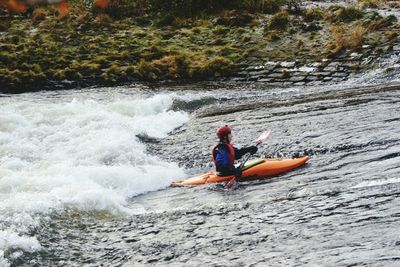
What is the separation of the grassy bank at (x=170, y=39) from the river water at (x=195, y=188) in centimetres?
332

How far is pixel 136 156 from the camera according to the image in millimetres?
12500

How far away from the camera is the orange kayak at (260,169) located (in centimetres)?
1035

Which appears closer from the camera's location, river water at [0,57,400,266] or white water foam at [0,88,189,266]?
river water at [0,57,400,266]

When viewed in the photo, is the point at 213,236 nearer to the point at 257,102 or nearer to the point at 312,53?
the point at 257,102

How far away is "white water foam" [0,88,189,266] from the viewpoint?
895 cm

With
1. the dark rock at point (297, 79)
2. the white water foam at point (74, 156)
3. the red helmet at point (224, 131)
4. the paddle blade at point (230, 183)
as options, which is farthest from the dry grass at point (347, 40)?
the paddle blade at point (230, 183)

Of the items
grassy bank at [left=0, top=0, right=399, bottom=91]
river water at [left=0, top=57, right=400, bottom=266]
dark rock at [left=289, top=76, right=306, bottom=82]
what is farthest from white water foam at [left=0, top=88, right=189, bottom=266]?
dark rock at [left=289, top=76, right=306, bottom=82]

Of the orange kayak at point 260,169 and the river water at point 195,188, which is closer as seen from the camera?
the river water at point 195,188

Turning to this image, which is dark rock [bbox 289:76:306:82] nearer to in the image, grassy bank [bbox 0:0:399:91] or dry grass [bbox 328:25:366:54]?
grassy bank [bbox 0:0:399:91]

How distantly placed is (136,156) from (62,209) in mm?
3672

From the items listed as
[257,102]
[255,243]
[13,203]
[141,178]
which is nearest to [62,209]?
[13,203]

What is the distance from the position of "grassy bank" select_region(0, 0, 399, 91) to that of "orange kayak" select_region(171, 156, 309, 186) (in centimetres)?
998

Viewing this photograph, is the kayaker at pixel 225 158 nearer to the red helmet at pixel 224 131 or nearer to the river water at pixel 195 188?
the red helmet at pixel 224 131

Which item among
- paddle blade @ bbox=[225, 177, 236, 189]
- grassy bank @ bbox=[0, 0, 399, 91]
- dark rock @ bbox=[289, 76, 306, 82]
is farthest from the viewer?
grassy bank @ bbox=[0, 0, 399, 91]
